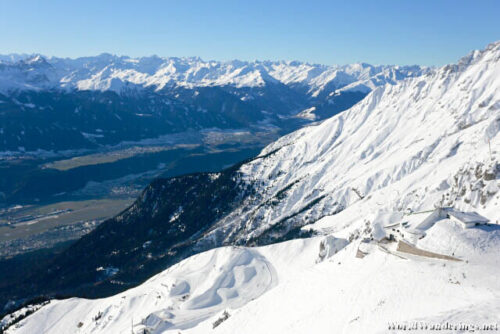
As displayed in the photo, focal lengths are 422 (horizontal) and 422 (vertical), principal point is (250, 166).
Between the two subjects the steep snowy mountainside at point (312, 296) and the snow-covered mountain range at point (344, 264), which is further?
the snow-covered mountain range at point (344, 264)

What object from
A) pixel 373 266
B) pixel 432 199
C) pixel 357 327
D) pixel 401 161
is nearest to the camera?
pixel 357 327

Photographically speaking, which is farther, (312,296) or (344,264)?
(344,264)

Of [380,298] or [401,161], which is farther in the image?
[401,161]

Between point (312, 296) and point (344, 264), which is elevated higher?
point (344, 264)

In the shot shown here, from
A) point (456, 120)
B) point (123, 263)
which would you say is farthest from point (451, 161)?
point (123, 263)

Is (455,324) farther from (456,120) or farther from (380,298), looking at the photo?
(456,120)

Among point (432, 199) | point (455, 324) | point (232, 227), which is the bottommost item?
point (232, 227)

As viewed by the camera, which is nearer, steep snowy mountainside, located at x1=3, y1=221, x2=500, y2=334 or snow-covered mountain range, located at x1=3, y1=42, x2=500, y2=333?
steep snowy mountainside, located at x1=3, y1=221, x2=500, y2=334

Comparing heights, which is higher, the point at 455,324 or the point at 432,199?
the point at 455,324

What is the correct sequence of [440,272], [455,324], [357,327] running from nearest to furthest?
1. [455,324]
2. [357,327]
3. [440,272]

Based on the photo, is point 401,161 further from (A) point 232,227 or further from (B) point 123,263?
(B) point 123,263
